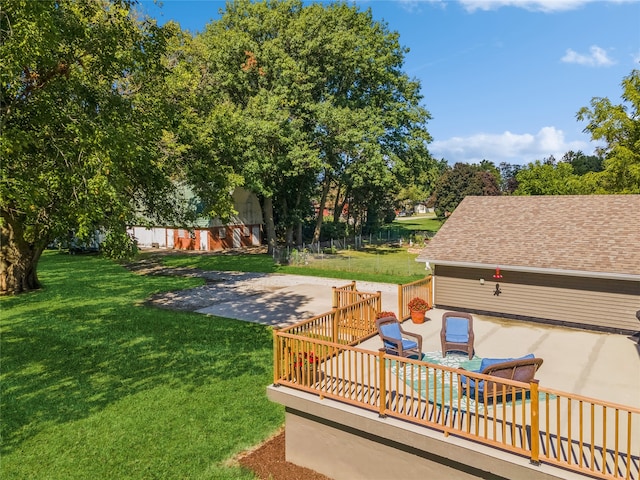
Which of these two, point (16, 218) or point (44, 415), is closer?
point (44, 415)

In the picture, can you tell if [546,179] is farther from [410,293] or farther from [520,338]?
[520,338]

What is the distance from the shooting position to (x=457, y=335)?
1038 centimetres

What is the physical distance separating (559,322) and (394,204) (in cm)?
4657

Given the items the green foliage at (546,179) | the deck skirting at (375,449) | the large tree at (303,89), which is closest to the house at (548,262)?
the deck skirting at (375,449)

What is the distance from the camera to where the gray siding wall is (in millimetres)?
12523

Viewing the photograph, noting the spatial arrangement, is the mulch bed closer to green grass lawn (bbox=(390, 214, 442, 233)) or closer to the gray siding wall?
the gray siding wall

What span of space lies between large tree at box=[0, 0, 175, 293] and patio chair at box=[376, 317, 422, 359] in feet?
22.7

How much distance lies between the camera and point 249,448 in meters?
7.59

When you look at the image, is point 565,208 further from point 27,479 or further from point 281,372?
point 27,479

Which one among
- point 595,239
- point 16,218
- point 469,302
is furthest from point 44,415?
point 595,239

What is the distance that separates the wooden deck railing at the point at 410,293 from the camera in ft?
44.5

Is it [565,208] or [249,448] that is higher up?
[565,208]

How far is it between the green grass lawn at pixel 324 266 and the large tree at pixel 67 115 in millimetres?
13666

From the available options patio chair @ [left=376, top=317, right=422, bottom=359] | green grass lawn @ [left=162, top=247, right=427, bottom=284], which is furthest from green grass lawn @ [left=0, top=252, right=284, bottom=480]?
green grass lawn @ [left=162, top=247, right=427, bottom=284]
